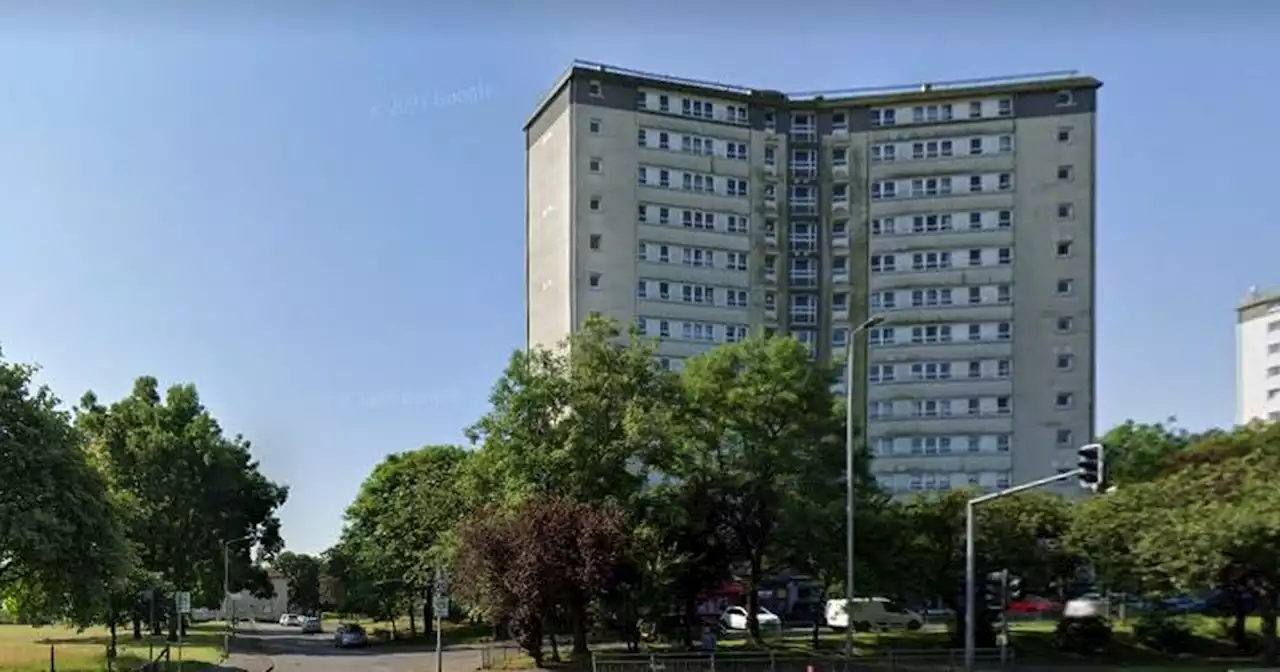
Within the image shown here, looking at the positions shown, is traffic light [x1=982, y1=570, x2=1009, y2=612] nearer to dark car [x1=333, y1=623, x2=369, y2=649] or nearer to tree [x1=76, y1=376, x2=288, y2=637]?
dark car [x1=333, y1=623, x2=369, y2=649]

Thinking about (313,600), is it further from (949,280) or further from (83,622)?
(83,622)

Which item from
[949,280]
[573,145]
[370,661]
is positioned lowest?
[370,661]

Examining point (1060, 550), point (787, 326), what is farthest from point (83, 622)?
point (787, 326)

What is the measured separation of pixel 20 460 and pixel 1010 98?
81635 mm

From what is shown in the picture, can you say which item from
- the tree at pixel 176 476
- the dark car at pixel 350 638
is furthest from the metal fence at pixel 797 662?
the tree at pixel 176 476

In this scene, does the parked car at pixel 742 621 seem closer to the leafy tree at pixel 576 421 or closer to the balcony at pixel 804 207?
the leafy tree at pixel 576 421

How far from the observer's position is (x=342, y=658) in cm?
5300

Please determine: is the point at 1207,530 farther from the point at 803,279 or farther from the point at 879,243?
the point at 803,279

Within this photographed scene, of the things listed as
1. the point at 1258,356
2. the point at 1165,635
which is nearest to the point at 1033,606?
the point at 1165,635

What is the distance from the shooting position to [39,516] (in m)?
32.7

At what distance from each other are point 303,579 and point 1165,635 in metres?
106

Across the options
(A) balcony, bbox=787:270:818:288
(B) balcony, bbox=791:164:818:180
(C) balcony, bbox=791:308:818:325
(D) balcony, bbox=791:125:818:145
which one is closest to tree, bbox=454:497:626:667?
(C) balcony, bbox=791:308:818:325

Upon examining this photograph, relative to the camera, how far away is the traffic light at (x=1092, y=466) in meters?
28.3

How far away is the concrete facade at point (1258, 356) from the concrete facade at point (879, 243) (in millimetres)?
52316
